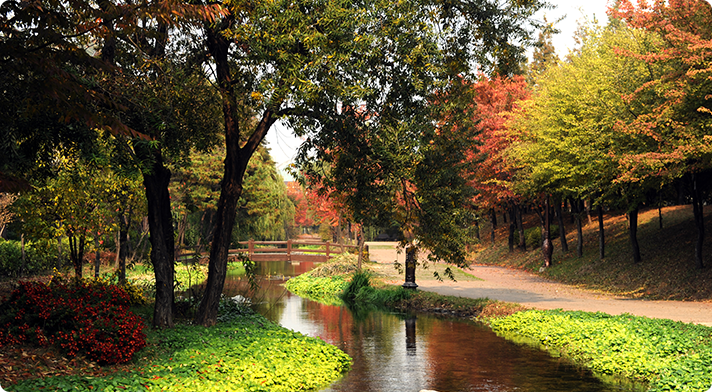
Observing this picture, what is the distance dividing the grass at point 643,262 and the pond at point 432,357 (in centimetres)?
864

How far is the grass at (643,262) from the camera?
71.2 ft

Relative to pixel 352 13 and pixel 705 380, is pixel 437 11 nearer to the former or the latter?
pixel 352 13

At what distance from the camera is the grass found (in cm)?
2170

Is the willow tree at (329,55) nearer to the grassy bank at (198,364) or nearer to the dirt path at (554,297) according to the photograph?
the grassy bank at (198,364)

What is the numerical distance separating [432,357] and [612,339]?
4194 millimetres

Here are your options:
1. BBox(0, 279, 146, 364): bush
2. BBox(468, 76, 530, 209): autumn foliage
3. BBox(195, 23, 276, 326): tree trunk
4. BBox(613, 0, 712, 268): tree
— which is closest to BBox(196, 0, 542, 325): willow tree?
BBox(195, 23, 276, 326): tree trunk

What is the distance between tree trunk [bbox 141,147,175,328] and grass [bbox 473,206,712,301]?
1718 centimetres

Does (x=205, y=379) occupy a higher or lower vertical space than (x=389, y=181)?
lower

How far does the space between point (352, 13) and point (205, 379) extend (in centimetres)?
712

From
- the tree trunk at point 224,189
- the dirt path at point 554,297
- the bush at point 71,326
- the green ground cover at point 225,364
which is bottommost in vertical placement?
the dirt path at point 554,297

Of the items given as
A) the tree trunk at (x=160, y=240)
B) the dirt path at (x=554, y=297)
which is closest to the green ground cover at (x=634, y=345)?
the dirt path at (x=554, y=297)

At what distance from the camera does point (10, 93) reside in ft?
34.0

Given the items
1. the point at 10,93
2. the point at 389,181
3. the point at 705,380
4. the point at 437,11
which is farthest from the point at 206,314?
the point at 705,380

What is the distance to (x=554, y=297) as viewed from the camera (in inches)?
893
